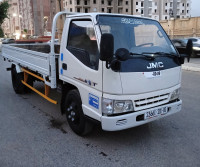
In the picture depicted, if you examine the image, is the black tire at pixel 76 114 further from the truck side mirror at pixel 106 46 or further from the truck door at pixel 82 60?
the truck side mirror at pixel 106 46

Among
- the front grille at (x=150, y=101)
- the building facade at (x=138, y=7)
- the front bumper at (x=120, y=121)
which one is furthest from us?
the building facade at (x=138, y=7)

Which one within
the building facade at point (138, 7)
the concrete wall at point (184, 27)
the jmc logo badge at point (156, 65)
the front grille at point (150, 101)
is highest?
the building facade at point (138, 7)

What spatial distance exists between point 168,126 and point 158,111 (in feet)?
3.56

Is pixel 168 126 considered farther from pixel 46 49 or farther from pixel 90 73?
pixel 46 49

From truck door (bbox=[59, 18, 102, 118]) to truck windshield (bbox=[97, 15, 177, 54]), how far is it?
0.96ft

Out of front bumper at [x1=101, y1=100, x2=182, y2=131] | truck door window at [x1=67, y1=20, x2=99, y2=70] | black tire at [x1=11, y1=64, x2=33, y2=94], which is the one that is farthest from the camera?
black tire at [x1=11, y1=64, x2=33, y2=94]

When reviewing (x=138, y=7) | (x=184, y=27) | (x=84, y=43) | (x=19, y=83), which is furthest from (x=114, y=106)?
(x=138, y=7)

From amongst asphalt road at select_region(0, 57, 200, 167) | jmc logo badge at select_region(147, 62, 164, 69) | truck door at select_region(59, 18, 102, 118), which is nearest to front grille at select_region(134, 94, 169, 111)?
jmc logo badge at select_region(147, 62, 164, 69)

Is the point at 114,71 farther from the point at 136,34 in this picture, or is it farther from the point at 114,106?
the point at 136,34

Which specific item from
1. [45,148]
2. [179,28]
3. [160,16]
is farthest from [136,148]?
Answer: [160,16]

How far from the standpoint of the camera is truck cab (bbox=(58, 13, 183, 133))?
3.26m

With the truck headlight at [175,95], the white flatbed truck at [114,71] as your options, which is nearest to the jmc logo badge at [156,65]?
the white flatbed truck at [114,71]

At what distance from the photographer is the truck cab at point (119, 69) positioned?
10.7 ft

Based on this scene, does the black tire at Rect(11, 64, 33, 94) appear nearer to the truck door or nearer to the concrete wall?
the truck door
